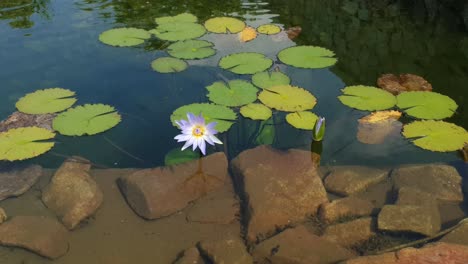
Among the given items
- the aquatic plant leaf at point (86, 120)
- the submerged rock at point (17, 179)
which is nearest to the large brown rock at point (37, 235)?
the submerged rock at point (17, 179)

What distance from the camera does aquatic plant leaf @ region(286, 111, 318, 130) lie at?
355cm

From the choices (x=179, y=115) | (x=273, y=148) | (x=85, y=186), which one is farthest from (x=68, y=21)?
(x=273, y=148)

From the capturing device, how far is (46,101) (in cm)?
389

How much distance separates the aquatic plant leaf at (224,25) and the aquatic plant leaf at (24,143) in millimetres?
2407

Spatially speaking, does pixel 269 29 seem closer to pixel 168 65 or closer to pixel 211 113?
pixel 168 65

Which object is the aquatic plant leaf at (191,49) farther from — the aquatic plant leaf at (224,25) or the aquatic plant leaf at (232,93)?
the aquatic plant leaf at (232,93)

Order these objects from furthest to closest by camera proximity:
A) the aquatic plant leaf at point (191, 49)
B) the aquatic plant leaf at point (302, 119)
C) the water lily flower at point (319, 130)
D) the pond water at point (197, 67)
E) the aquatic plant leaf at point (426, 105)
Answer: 1. the aquatic plant leaf at point (191, 49)
2. the aquatic plant leaf at point (426, 105)
3. the aquatic plant leaf at point (302, 119)
4. the pond water at point (197, 67)
5. the water lily flower at point (319, 130)

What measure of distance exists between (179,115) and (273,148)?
0.82 meters

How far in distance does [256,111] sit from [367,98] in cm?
99

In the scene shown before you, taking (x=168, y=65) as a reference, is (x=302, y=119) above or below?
below

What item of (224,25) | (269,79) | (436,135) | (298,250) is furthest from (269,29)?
(298,250)

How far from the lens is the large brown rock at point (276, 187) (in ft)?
9.22

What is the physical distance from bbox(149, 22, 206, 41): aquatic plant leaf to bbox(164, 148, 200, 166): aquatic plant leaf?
1.98 metres

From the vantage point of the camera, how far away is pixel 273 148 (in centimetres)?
334
